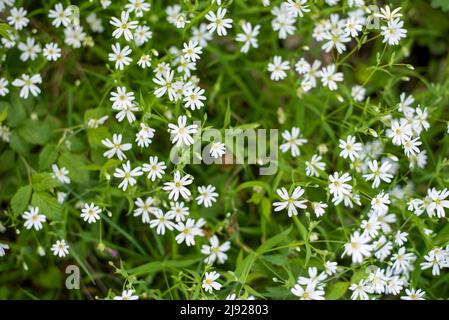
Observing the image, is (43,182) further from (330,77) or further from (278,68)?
(330,77)

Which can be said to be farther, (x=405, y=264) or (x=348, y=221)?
(x=348, y=221)

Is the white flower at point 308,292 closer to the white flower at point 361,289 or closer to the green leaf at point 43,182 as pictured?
the white flower at point 361,289

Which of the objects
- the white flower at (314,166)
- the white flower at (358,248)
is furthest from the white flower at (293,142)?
the white flower at (358,248)

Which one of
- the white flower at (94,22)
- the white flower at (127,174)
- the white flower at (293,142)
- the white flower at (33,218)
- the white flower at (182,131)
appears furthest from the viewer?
the white flower at (94,22)

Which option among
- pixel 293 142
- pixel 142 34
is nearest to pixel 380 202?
pixel 293 142

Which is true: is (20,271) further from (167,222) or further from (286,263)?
→ (286,263)

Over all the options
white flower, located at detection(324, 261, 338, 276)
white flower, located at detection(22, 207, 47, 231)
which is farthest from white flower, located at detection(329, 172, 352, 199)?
white flower, located at detection(22, 207, 47, 231)
